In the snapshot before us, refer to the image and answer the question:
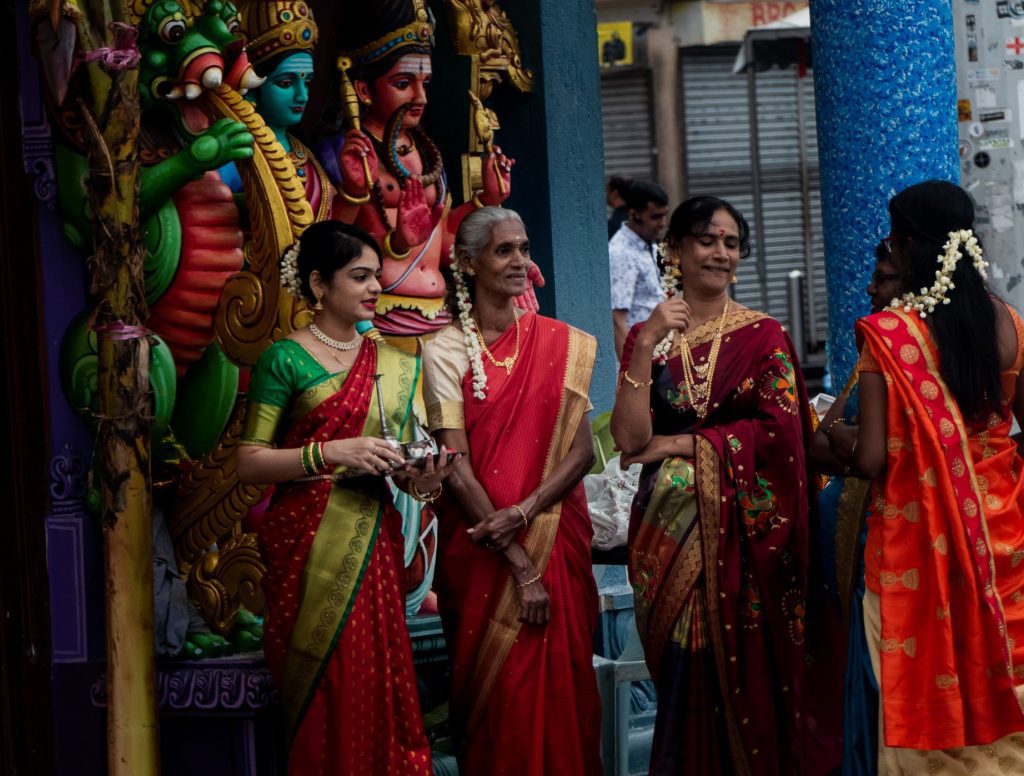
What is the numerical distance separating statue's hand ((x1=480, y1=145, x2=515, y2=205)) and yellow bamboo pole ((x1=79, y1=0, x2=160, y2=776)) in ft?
6.89

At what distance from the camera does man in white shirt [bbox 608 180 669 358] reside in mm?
8648

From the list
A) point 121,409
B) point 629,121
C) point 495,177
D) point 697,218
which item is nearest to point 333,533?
point 121,409

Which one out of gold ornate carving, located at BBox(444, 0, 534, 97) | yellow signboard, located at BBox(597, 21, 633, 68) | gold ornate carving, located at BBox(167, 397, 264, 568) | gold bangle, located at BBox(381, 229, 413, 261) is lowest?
gold ornate carving, located at BBox(167, 397, 264, 568)

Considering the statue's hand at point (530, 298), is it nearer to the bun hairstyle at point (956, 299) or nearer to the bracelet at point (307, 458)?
the bracelet at point (307, 458)

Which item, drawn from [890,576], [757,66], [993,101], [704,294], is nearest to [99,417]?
[704,294]

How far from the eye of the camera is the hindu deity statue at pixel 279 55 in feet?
18.0

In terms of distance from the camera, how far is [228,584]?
206 inches

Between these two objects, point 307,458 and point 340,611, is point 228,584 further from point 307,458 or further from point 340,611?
point 307,458

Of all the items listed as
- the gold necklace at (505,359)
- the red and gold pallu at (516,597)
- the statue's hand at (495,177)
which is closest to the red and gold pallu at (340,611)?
the red and gold pallu at (516,597)

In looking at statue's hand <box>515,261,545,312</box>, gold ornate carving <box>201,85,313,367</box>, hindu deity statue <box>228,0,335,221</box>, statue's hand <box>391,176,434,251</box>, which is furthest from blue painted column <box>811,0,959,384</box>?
gold ornate carving <box>201,85,313,367</box>

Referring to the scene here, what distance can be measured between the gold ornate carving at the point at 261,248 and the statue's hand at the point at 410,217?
0.80 metres

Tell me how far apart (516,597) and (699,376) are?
32.5 inches

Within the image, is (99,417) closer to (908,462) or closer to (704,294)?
(704,294)

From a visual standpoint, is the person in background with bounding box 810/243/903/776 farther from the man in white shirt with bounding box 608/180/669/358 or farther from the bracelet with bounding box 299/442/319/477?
the man in white shirt with bounding box 608/180/669/358
